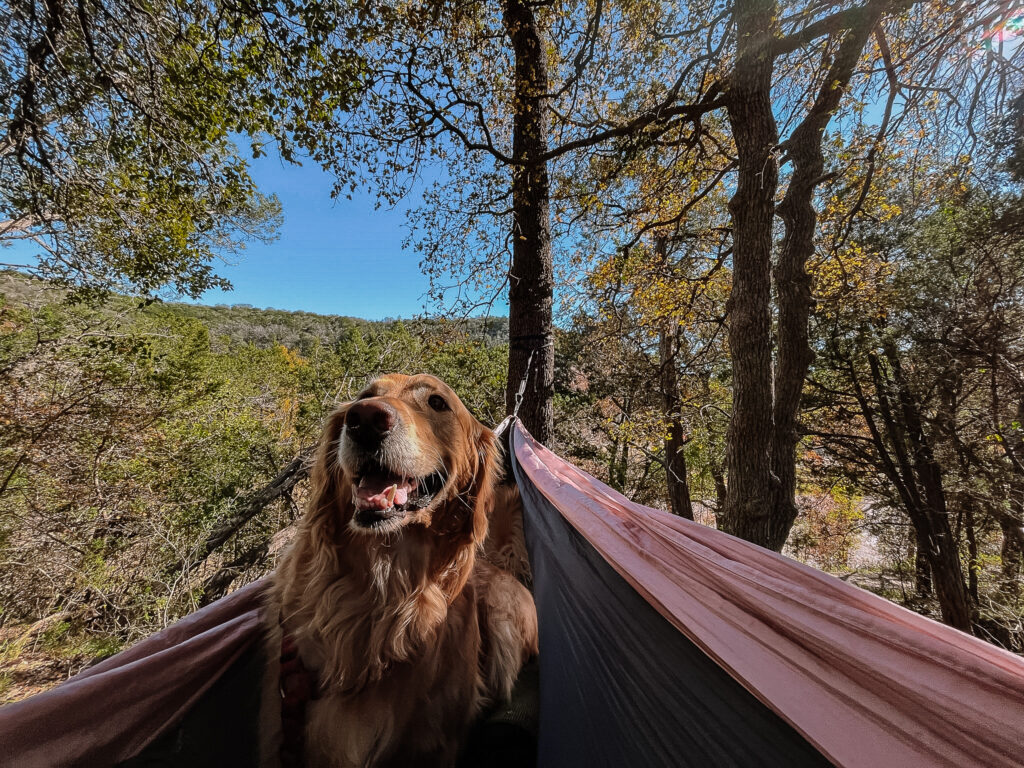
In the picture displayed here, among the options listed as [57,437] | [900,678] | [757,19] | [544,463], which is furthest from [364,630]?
[57,437]

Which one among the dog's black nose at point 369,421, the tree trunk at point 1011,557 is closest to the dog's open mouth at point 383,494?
the dog's black nose at point 369,421

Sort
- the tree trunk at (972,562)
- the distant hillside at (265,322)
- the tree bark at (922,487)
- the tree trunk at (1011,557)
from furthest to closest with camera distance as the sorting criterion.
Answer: the tree trunk at (972,562)
the tree bark at (922,487)
the tree trunk at (1011,557)
the distant hillside at (265,322)

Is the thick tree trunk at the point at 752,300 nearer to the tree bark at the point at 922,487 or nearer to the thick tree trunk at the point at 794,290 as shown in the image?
the thick tree trunk at the point at 794,290

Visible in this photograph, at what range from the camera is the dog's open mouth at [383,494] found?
1.57 m

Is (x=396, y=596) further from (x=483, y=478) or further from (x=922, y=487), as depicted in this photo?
(x=922, y=487)

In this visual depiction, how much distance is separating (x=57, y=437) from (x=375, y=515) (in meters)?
8.01

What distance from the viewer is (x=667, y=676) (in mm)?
723

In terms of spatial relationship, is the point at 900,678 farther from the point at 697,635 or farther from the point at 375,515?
the point at 375,515

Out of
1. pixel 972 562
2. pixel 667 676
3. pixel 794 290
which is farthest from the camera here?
pixel 972 562

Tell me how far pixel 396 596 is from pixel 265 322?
69.9 m

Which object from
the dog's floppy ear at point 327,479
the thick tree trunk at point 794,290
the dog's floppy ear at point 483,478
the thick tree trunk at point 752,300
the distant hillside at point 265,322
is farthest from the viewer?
the distant hillside at point 265,322

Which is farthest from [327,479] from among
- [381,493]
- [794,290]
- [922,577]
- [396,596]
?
[922,577]

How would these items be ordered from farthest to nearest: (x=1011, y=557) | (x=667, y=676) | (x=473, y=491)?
1. (x=1011, y=557)
2. (x=473, y=491)
3. (x=667, y=676)

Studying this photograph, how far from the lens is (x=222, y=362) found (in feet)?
66.9
